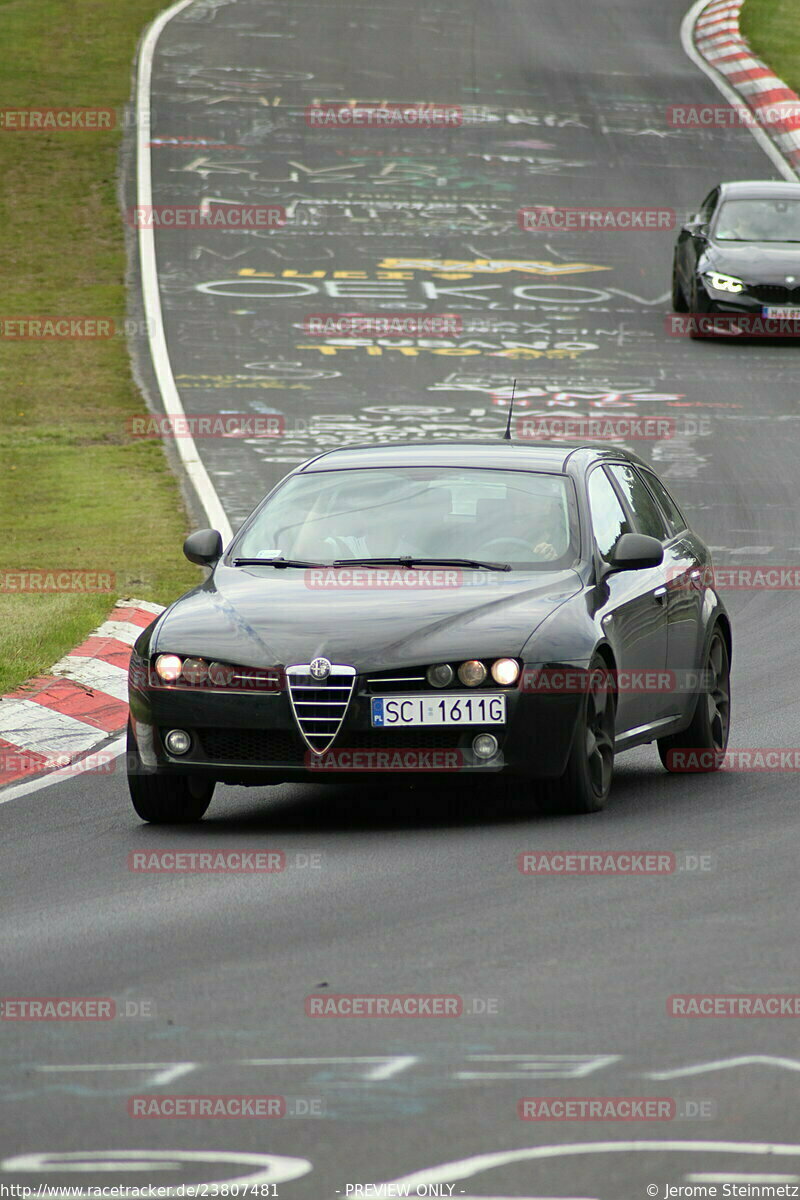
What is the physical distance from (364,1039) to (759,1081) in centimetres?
109

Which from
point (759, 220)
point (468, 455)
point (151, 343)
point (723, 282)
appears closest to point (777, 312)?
point (723, 282)

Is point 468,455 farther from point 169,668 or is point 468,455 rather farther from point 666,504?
point 169,668

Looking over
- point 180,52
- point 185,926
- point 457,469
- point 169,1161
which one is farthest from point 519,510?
point 180,52

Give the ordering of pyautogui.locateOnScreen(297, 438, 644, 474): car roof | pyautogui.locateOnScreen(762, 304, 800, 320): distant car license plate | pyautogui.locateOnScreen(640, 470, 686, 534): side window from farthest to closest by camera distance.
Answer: pyautogui.locateOnScreen(762, 304, 800, 320): distant car license plate → pyautogui.locateOnScreen(640, 470, 686, 534): side window → pyautogui.locateOnScreen(297, 438, 644, 474): car roof

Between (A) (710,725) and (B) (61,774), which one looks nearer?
(B) (61,774)

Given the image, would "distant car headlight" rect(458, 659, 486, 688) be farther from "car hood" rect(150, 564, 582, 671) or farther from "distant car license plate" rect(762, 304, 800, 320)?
"distant car license plate" rect(762, 304, 800, 320)

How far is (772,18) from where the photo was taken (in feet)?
156

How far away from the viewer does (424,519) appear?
953 cm

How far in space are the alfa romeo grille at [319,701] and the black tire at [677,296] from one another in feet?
62.3

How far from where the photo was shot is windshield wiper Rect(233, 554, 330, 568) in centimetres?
941

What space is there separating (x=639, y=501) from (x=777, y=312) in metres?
15.7

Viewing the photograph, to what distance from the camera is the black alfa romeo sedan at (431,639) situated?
834 cm

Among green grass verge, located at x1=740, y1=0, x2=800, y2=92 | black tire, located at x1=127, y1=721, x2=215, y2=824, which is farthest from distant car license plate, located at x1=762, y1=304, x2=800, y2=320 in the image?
black tire, located at x1=127, y1=721, x2=215, y2=824

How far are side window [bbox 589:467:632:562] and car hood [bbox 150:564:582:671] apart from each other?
47cm
